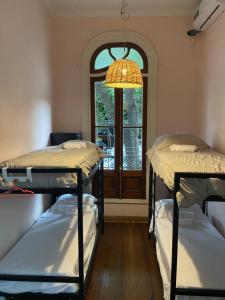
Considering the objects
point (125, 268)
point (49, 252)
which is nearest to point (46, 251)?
point (49, 252)

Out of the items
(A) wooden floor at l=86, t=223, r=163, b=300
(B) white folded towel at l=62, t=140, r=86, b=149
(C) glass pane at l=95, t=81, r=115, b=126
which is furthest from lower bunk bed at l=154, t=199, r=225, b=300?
(C) glass pane at l=95, t=81, r=115, b=126

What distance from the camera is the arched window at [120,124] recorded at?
12.9ft

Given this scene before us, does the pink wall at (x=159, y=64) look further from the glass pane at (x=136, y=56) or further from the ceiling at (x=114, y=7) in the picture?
the glass pane at (x=136, y=56)

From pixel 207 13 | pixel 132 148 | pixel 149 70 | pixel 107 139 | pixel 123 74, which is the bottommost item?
pixel 132 148

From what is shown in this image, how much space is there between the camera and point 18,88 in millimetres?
2703

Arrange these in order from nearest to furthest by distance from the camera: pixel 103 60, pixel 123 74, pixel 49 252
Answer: pixel 49 252, pixel 123 74, pixel 103 60

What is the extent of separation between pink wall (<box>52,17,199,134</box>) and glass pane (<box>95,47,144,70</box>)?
24 centimetres

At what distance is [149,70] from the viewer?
386cm

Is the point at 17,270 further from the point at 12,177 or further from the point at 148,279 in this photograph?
the point at 148,279

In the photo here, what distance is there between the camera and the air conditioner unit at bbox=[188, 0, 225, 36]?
277cm

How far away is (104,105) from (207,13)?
1711mm

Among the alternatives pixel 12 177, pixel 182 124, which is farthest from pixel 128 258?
pixel 182 124

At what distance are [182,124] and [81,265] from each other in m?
2.56

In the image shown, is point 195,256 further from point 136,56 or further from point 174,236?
point 136,56
